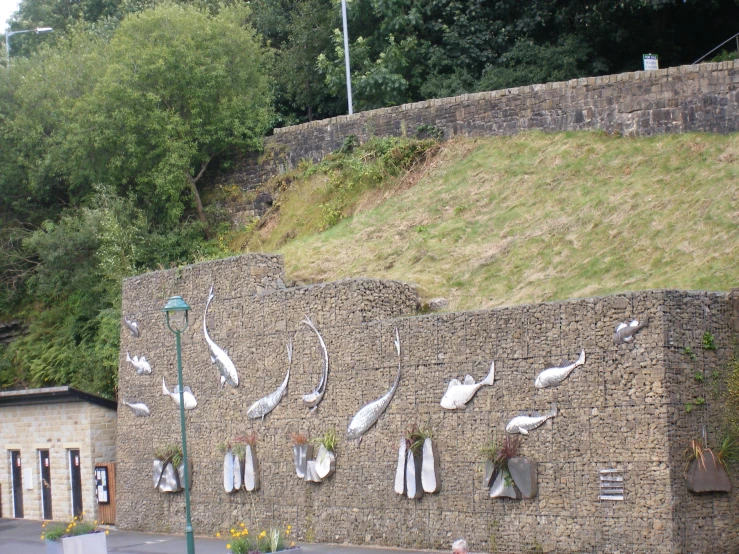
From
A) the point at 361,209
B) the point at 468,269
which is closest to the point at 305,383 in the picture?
the point at 468,269

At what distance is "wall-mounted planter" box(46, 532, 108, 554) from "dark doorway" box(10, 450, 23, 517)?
1032 cm

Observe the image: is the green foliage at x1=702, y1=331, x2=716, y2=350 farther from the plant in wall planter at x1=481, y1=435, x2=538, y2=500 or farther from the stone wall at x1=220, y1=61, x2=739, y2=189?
the stone wall at x1=220, y1=61, x2=739, y2=189

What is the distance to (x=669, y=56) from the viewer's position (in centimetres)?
3075

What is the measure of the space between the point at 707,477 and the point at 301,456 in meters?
7.49

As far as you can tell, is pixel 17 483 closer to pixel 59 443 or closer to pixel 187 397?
pixel 59 443

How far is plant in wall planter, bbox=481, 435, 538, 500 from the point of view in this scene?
1499 cm

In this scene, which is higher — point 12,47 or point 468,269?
point 12,47

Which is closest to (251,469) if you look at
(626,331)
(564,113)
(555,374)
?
(555,374)

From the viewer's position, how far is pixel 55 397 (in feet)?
80.0

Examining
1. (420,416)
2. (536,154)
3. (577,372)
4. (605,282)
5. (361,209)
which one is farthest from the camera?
(361,209)

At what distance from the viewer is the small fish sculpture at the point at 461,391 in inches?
622

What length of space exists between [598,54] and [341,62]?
27.7 ft

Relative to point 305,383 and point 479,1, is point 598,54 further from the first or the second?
point 305,383

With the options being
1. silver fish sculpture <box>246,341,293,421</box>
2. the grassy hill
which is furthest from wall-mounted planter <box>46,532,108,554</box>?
the grassy hill
